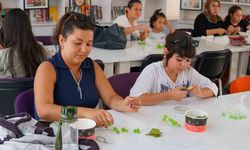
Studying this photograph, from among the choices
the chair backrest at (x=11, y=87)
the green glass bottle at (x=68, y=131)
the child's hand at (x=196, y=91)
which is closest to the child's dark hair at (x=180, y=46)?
the child's hand at (x=196, y=91)

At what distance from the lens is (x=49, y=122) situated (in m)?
1.66

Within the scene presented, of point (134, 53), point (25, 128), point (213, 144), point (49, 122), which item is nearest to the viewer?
point (25, 128)

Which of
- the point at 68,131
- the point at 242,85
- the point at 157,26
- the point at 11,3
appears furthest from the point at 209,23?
the point at 68,131

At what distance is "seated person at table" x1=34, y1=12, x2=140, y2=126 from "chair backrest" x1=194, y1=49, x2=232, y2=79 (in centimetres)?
156

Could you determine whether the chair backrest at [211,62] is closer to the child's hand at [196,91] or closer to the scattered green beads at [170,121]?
the child's hand at [196,91]

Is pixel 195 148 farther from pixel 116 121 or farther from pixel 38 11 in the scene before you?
pixel 38 11

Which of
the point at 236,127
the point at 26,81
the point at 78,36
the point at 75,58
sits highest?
the point at 78,36

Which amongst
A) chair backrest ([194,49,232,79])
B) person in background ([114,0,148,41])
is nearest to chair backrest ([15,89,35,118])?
chair backrest ([194,49,232,79])

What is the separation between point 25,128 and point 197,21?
3.96 m

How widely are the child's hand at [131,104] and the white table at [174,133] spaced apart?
3 centimetres

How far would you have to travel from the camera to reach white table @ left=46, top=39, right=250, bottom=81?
10.5 feet

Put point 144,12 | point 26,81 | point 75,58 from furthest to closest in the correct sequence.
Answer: point 144,12
point 26,81
point 75,58

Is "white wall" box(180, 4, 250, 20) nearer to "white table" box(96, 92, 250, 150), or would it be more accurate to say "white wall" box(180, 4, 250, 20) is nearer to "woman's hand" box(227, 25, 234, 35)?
"woman's hand" box(227, 25, 234, 35)

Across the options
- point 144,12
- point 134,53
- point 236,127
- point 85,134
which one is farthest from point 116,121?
point 144,12
